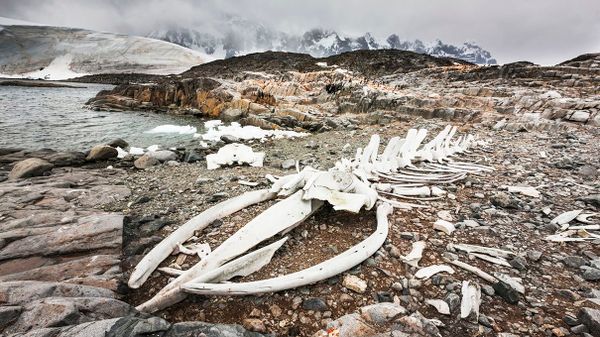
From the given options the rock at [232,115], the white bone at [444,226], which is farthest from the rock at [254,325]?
the rock at [232,115]

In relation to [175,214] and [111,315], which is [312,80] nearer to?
[175,214]

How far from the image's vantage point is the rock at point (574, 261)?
8.72 feet

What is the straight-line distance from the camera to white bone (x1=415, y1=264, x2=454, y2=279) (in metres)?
2.53

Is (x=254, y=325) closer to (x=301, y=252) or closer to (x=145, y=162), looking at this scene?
(x=301, y=252)

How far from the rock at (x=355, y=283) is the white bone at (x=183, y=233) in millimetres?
1521

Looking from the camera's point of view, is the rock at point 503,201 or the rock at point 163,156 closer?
the rock at point 503,201

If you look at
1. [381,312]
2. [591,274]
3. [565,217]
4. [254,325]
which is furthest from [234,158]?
[591,274]

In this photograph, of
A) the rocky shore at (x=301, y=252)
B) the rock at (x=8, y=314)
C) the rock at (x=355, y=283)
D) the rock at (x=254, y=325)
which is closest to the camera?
the rock at (x=8, y=314)

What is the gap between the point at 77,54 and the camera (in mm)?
103938

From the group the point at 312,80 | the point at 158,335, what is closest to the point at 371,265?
the point at 158,335

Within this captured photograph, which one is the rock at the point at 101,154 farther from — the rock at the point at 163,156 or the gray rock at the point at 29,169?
the gray rock at the point at 29,169

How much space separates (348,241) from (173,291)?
70.8 inches

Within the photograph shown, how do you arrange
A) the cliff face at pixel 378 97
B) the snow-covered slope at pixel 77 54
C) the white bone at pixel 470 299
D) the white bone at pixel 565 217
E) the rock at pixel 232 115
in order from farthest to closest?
the snow-covered slope at pixel 77 54 → the rock at pixel 232 115 → the cliff face at pixel 378 97 → the white bone at pixel 565 217 → the white bone at pixel 470 299

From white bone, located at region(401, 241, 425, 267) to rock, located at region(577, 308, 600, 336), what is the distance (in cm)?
113
